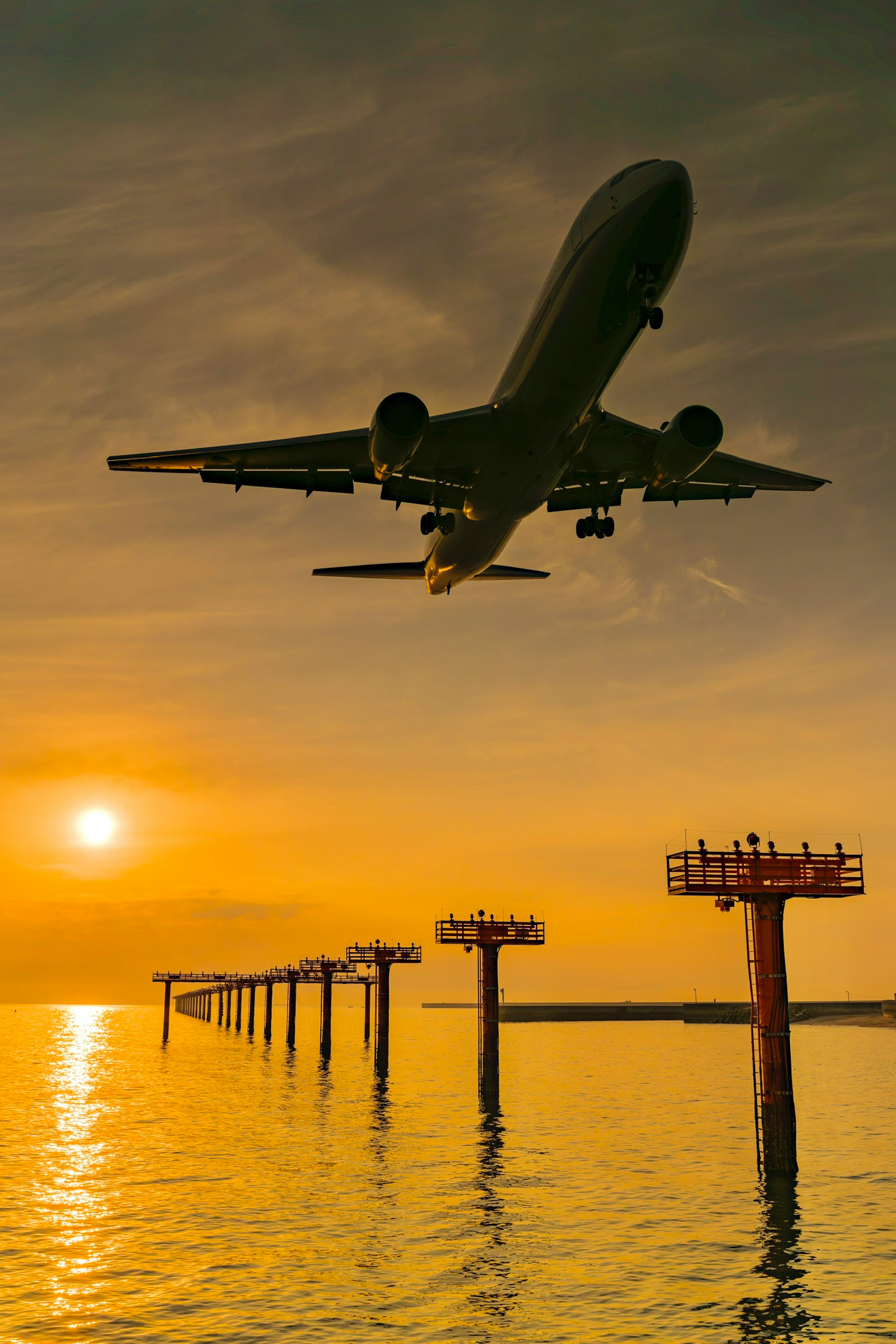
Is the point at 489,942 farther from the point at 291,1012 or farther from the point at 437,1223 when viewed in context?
the point at 291,1012

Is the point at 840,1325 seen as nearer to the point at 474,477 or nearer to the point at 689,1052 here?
the point at 474,477

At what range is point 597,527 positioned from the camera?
38.1m

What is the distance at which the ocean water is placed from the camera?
87.9ft

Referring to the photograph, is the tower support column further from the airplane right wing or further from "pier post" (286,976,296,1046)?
"pier post" (286,976,296,1046)

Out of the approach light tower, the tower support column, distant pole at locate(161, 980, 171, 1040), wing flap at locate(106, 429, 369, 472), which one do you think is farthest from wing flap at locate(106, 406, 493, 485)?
distant pole at locate(161, 980, 171, 1040)

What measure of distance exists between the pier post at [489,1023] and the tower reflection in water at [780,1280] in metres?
27.6

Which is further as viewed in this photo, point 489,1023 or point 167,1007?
point 167,1007

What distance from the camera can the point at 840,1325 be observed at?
2606 cm

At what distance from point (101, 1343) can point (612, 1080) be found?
89221 millimetres

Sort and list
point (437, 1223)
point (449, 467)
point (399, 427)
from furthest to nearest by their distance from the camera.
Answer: point (437, 1223) < point (449, 467) < point (399, 427)

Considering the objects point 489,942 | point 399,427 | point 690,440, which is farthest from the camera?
point 489,942

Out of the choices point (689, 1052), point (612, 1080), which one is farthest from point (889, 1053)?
point (612, 1080)

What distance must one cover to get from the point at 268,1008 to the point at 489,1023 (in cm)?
8281

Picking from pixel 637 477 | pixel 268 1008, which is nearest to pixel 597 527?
pixel 637 477
